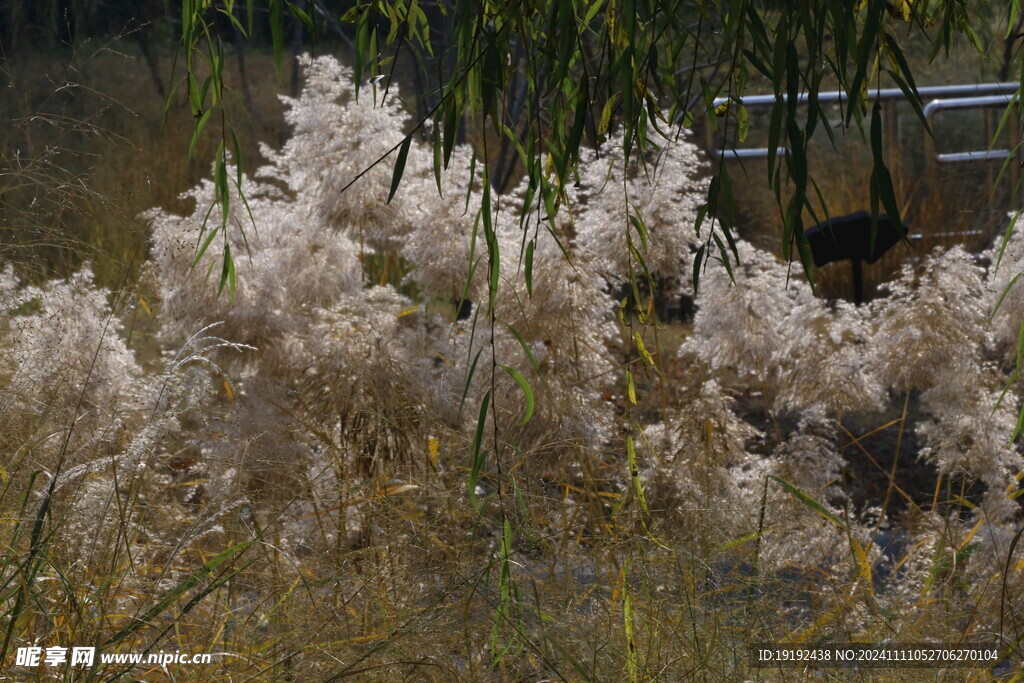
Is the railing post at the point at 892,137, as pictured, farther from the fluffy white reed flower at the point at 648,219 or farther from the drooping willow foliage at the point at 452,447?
the fluffy white reed flower at the point at 648,219

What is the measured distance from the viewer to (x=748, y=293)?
3090 millimetres

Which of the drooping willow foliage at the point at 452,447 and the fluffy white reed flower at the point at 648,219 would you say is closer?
the drooping willow foliage at the point at 452,447

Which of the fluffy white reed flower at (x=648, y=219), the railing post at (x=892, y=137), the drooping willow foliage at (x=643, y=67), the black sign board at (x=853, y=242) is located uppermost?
the drooping willow foliage at (x=643, y=67)

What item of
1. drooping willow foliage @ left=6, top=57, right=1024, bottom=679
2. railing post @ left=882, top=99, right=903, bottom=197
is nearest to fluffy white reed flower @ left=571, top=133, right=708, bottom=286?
drooping willow foliage @ left=6, top=57, right=1024, bottom=679

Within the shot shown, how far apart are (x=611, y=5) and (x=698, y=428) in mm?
1367

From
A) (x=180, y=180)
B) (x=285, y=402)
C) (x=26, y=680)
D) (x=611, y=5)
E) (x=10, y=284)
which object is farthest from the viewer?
(x=180, y=180)

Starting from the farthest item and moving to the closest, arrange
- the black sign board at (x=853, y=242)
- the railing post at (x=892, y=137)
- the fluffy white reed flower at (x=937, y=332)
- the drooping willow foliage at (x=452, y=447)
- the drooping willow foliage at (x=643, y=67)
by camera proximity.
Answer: the railing post at (x=892, y=137) → the black sign board at (x=853, y=242) → the fluffy white reed flower at (x=937, y=332) → the drooping willow foliage at (x=452, y=447) → the drooping willow foliage at (x=643, y=67)

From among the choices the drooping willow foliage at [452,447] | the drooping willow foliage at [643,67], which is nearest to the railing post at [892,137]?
the drooping willow foliage at [452,447]

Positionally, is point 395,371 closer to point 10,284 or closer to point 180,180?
point 10,284

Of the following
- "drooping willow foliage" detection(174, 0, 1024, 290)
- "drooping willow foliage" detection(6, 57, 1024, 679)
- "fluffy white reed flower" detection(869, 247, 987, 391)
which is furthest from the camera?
"fluffy white reed flower" detection(869, 247, 987, 391)

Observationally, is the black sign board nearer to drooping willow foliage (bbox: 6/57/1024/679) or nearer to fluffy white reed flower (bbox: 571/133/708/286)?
drooping willow foliage (bbox: 6/57/1024/679)

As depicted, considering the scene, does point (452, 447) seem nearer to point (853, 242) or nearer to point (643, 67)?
point (643, 67)

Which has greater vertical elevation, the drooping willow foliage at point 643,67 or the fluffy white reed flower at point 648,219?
the drooping willow foliage at point 643,67

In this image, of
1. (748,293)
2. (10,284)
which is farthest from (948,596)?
(10,284)
